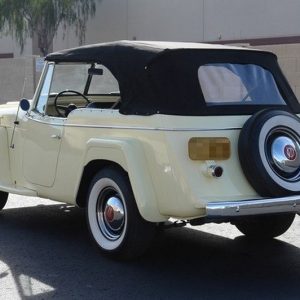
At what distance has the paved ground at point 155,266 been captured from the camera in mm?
4758

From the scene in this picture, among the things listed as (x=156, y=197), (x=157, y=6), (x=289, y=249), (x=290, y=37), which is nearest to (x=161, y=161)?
(x=156, y=197)

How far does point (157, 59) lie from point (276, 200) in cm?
151

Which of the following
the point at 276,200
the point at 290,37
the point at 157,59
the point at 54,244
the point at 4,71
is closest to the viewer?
the point at 276,200

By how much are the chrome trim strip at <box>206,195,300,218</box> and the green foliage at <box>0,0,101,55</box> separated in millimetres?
31976

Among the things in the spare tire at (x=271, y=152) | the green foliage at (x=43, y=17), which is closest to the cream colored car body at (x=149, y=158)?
the spare tire at (x=271, y=152)

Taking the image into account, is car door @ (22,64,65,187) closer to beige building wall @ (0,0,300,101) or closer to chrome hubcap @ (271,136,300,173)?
chrome hubcap @ (271,136,300,173)

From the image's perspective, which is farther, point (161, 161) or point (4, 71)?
point (4, 71)

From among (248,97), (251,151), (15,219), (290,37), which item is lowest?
(15,219)

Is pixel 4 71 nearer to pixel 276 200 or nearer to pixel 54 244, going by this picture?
pixel 54 244

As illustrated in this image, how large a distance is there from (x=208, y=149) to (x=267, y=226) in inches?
67.6

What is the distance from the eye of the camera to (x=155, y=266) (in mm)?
5406

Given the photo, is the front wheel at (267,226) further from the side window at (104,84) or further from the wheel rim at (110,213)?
the side window at (104,84)

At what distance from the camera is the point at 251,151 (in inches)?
192

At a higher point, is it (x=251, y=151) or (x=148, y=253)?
(x=251, y=151)
